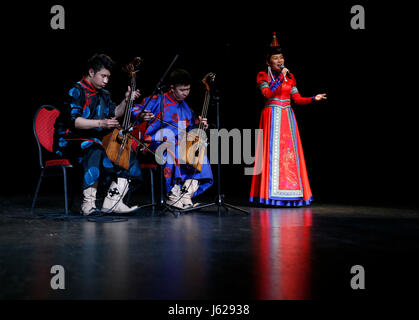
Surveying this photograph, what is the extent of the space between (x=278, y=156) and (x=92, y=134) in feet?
5.37

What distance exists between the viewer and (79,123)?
3.08 metres

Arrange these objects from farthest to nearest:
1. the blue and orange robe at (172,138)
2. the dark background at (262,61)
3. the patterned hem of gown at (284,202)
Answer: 1. the dark background at (262,61)
2. the patterned hem of gown at (284,202)
3. the blue and orange robe at (172,138)

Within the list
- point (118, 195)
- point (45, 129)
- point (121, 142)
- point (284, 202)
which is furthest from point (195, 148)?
point (45, 129)

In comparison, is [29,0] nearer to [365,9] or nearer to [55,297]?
[365,9]

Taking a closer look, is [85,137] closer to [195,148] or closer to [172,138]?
[172,138]

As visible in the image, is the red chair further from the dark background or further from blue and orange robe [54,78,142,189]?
the dark background

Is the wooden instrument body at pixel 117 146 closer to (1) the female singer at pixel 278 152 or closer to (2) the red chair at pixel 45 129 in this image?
(2) the red chair at pixel 45 129

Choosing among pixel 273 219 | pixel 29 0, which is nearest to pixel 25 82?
pixel 29 0

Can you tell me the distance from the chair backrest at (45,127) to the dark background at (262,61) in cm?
123

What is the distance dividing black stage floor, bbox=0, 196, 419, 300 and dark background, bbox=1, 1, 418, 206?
6.48 feet

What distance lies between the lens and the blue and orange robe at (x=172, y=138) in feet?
11.6

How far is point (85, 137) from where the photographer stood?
321 centimetres

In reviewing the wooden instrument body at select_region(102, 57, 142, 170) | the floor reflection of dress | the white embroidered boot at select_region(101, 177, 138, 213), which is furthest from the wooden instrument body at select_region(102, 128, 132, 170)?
the floor reflection of dress

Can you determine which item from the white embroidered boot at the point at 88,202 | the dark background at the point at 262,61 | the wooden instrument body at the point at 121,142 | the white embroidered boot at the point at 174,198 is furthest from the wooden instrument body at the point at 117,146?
the dark background at the point at 262,61
